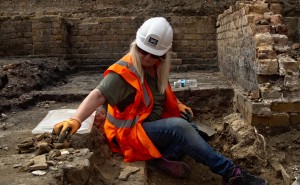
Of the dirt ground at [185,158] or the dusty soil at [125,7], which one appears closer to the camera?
the dirt ground at [185,158]

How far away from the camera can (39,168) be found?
226cm

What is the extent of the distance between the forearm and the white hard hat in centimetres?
61

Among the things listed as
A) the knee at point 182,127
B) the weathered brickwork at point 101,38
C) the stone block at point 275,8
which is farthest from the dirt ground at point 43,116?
the stone block at point 275,8

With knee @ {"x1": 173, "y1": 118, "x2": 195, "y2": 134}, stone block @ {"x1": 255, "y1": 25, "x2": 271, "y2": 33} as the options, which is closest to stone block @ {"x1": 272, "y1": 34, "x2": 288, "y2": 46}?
stone block @ {"x1": 255, "y1": 25, "x2": 271, "y2": 33}

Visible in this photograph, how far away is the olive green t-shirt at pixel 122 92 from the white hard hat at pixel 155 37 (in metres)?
0.29

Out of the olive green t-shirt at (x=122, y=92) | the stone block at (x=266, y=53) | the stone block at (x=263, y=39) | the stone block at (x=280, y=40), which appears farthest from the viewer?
the stone block at (x=280, y=40)

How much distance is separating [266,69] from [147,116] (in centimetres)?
167

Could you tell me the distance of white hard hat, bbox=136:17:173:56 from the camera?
10.0 ft

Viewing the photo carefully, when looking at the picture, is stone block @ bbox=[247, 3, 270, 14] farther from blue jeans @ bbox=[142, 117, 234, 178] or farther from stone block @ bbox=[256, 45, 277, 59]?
blue jeans @ bbox=[142, 117, 234, 178]

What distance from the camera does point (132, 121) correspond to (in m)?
3.06

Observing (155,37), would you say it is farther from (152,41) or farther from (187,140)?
(187,140)

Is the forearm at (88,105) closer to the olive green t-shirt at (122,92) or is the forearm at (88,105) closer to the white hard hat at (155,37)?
the olive green t-shirt at (122,92)

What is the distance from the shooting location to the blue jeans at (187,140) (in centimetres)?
297

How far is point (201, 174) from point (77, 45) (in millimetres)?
6329
